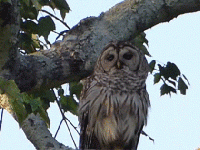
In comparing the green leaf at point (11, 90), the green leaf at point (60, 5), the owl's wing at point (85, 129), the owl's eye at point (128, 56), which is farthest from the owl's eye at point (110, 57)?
the green leaf at point (11, 90)

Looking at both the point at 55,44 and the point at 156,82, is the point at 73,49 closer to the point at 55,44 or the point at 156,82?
the point at 55,44

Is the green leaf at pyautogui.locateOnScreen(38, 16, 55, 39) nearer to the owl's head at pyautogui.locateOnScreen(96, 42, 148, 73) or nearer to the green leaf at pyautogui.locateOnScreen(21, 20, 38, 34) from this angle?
the green leaf at pyautogui.locateOnScreen(21, 20, 38, 34)

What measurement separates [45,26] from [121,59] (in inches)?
27.3

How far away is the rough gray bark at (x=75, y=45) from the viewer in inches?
104

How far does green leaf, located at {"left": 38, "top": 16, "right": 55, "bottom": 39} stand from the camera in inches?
135

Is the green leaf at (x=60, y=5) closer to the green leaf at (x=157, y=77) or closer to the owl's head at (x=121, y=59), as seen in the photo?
the owl's head at (x=121, y=59)

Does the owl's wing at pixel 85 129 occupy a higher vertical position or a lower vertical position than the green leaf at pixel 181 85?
lower

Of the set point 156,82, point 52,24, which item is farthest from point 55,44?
point 156,82

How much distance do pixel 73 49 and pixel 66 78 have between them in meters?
0.21

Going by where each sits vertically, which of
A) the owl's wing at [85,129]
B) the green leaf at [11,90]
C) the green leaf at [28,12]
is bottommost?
the green leaf at [11,90]

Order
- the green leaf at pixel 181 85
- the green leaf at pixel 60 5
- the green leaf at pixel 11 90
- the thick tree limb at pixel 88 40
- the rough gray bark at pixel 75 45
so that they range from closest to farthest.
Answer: the green leaf at pixel 11 90 → the rough gray bark at pixel 75 45 → the thick tree limb at pixel 88 40 → the green leaf at pixel 60 5 → the green leaf at pixel 181 85

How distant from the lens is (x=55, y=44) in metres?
3.11

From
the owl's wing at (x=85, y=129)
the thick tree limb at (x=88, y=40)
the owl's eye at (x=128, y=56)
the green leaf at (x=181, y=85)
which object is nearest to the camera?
the thick tree limb at (x=88, y=40)

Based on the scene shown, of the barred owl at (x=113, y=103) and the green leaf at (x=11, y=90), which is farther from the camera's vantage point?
the barred owl at (x=113, y=103)
